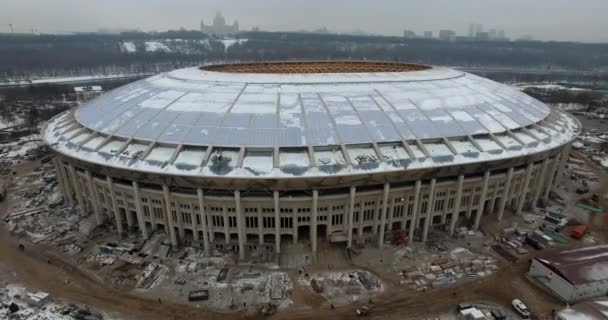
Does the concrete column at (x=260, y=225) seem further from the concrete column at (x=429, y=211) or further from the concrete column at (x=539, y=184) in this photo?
the concrete column at (x=539, y=184)

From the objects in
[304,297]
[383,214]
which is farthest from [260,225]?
[383,214]

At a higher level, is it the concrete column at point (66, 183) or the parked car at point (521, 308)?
the concrete column at point (66, 183)

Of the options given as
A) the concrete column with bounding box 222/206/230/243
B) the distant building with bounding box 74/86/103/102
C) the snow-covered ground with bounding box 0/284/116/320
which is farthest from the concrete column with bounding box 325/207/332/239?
the distant building with bounding box 74/86/103/102

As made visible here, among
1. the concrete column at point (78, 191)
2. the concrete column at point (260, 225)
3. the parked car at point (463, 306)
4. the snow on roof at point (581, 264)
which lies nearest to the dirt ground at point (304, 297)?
the parked car at point (463, 306)

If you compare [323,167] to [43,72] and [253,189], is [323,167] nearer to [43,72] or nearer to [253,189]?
[253,189]

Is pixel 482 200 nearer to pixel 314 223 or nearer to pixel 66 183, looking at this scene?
pixel 314 223

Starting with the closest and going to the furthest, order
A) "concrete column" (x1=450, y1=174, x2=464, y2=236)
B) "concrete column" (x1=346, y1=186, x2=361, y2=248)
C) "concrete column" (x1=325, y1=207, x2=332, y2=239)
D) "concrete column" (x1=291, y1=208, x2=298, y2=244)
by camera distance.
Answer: "concrete column" (x1=346, y1=186, x2=361, y2=248) → "concrete column" (x1=291, y1=208, x2=298, y2=244) → "concrete column" (x1=325, y1=207, x2=332, y2=239) → "concrete column" (x1=450, y1=174, x2=464, y2=236)

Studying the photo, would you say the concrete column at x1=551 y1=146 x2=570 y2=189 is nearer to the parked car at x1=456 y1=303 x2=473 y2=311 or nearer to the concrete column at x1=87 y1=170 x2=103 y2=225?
the parked car at x1=456 y1=303 x2=473 y2=311
